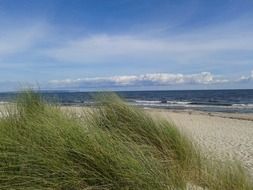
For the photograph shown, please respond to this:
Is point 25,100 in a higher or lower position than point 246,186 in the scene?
higher

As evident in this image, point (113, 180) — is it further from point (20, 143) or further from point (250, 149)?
point (250, 149)

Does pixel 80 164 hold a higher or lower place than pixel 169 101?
higher

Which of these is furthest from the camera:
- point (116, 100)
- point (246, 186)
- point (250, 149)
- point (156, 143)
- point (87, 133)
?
point (250, 149)

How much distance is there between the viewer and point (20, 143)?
10.4 feet

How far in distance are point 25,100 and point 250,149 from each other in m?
6.93

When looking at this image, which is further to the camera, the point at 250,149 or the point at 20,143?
the point at 250,149

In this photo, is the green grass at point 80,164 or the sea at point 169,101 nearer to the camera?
the green grass at point 80,164

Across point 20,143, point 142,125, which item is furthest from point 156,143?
point 20,143

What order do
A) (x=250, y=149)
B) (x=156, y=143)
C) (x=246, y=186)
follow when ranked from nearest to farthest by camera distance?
(x=246, y=186) < (x=156, y=143) < (x=250, y=149)

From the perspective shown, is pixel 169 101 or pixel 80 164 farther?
pixel 169 101

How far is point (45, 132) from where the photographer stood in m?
3.19

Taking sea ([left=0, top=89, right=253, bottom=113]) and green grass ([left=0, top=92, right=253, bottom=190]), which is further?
sea ([left=0, top=89, right=253, bottom=113])

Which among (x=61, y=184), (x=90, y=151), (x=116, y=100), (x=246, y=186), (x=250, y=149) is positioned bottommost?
(x=250, y=149)

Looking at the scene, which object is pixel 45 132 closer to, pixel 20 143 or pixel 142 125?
pixel 20 143
